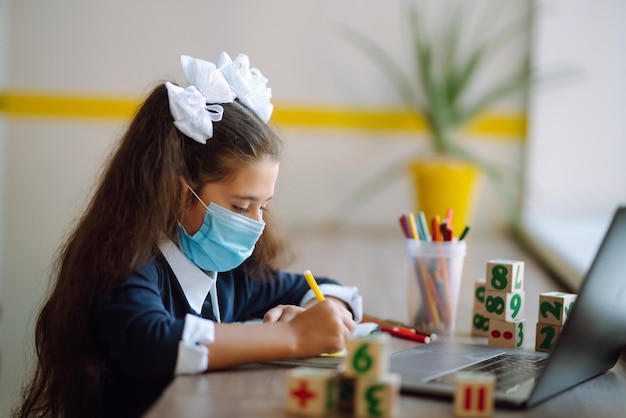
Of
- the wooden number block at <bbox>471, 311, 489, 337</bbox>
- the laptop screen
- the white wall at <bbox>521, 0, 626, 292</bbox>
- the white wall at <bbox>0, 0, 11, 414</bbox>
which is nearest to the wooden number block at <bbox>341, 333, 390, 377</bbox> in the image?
the laptop screen

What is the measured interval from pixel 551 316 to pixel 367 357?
55cm

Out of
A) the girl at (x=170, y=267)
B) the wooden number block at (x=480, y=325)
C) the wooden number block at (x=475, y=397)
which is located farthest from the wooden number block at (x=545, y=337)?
the wooden number block at (x=475, y=397)

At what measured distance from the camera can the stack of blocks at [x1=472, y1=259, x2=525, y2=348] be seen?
142 centimetres

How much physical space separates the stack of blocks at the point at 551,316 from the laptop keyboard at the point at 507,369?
62 mm

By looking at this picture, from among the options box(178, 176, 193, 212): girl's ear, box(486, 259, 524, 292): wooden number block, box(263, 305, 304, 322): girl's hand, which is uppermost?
box(178, 176, 193, 212): girl's ear

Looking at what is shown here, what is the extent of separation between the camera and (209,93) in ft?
Result: 4.72

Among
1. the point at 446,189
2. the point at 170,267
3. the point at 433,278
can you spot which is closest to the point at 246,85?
the point at 170,267

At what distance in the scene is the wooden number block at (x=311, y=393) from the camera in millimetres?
958

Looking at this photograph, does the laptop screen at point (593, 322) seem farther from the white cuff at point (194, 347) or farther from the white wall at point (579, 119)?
the white wall at point (579, 119)

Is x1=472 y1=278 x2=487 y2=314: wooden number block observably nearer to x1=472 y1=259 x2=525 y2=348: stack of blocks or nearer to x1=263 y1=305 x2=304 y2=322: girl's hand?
x1=472 y1=259 x2=525 y2=348: stack of blocks

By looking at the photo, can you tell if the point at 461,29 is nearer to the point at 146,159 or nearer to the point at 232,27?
the point at 232,27

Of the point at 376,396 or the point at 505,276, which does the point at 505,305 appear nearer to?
the point at 505,276

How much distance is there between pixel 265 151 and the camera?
1460 millimetres

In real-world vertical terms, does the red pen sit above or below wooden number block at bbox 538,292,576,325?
below
